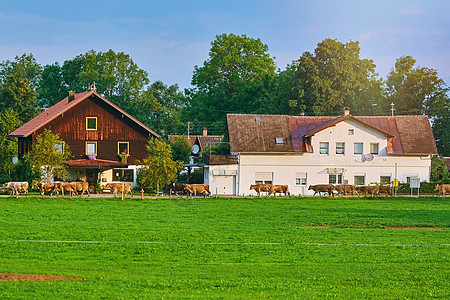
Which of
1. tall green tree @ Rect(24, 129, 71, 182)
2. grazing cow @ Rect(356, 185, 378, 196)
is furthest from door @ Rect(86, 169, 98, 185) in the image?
grazing cow @ Rect(356, 185, 378, 196)

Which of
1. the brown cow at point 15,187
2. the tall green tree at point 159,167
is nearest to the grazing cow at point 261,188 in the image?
the tall green tree at point 159,167

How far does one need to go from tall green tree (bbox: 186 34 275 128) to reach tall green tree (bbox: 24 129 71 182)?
44855 millimetres

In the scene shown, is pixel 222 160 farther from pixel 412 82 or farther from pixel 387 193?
pixel 412 82

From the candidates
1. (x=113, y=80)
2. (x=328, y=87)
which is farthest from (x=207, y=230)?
(x=113, y=80)

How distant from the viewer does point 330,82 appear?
7844 cm

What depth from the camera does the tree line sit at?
7900 cm

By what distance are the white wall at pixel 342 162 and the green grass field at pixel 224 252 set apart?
56.9 feet

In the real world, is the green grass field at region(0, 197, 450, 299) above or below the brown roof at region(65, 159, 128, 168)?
below

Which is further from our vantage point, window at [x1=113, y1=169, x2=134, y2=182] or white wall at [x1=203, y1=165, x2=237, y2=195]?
window at [x1=113, y1=169, x2=134, y2=182]

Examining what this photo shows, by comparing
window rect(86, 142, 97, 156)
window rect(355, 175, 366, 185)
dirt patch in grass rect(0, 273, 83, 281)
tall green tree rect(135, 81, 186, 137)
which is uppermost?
tall green tree rect(135, 81, 186, 137)

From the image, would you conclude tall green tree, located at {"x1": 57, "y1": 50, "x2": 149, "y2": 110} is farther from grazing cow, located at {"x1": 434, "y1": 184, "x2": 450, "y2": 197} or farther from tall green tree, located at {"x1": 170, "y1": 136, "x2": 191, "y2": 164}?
grazing cow, located at {"x1": 434, "y1": 184, "x2": 450, "y2": 197}

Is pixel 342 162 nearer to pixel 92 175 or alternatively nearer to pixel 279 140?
pixel 279 140

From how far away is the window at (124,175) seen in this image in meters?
60.3

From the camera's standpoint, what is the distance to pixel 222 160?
185 ft
